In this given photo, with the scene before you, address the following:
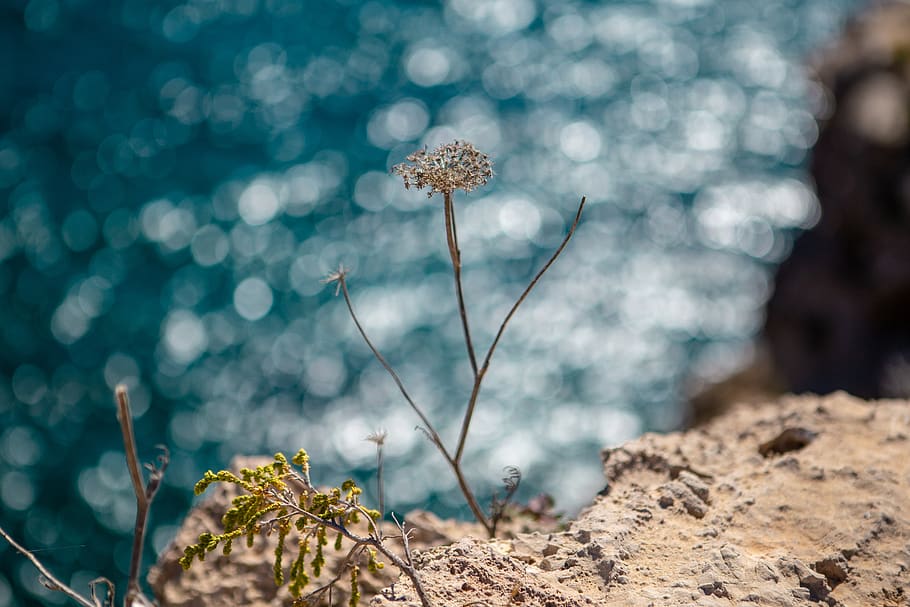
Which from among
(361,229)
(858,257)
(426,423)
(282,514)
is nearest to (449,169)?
(426,423)

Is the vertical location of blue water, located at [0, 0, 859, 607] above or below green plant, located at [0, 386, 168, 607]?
below

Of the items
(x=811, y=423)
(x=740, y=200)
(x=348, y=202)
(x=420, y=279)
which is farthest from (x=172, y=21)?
(x=811, y=423)

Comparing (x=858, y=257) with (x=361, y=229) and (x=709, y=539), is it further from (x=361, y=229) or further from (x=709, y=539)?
(x=709, y=539)

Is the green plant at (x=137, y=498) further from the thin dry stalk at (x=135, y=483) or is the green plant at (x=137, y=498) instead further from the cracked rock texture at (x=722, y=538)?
the cracked rock texture at (x=722, y=538)

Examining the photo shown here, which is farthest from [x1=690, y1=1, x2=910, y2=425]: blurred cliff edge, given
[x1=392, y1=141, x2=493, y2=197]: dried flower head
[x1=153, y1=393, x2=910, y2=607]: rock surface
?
[x1=392, y1=141, x2=493, y2=197]: dried flower head

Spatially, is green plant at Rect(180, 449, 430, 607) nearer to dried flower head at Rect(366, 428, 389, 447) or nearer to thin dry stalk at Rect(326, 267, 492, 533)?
dried flower head at Rect(366, 428, 389, 447)

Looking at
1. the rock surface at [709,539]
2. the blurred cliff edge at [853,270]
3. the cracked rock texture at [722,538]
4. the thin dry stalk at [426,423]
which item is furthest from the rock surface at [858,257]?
the thin dry stalk at [426,423]
